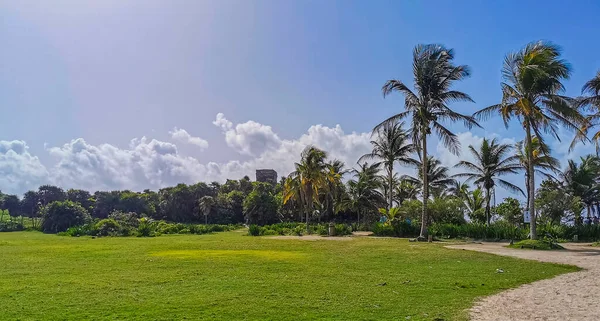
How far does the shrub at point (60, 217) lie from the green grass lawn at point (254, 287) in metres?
40.8

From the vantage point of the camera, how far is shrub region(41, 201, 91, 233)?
51.1 metres

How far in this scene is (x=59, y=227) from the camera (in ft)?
167

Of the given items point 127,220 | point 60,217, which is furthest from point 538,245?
point 60,217

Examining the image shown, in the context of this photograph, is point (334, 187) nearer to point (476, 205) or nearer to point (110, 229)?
point (476, 205)

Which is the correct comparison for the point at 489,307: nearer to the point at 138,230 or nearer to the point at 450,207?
the point at 450,207

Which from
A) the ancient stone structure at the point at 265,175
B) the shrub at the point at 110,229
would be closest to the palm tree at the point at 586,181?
the shrub at the point at 110,229

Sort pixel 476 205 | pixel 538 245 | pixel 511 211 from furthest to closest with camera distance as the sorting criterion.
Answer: pixel 476 205, pixel 511 211, pixel 538 245

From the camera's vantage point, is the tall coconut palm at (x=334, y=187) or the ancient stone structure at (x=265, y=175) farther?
the ancient stone structure at (x=265, y=175)

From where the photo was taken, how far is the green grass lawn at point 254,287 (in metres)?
6.90

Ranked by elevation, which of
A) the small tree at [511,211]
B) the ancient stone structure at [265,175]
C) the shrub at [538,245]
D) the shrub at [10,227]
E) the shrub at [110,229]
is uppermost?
the ancient stone structure at [265,175]

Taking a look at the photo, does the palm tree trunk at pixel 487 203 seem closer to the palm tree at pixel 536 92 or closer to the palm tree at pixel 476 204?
the palm tree at pixel 476 204

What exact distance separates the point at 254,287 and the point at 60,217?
49.9 metres

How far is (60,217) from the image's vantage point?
168 feet

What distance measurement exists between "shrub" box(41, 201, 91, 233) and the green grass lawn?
1608 inches
